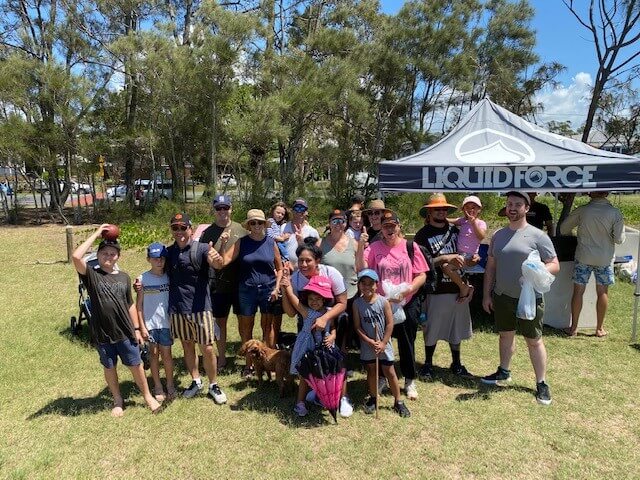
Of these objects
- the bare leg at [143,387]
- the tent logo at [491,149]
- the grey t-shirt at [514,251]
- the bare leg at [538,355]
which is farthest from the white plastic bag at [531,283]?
the bare leg at [143,387]

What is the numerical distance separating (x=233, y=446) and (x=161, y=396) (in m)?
0.98

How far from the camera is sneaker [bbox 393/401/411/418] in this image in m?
3.69

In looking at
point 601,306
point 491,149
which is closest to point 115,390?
point 491,149

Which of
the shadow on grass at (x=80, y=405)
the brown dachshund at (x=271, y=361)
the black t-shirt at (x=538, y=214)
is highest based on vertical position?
the black t-shirt at (x=538, y=214)

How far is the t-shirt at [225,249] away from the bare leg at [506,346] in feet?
7.98

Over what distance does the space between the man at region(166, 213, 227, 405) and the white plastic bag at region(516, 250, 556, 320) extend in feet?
7.91

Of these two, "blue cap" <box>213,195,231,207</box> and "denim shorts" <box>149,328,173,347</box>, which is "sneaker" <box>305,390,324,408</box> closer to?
"denim shorts" <box>149,328,173,347</box>

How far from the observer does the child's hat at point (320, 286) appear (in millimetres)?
3518

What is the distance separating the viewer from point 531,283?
3.67m

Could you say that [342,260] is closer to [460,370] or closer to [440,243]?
[440,243]

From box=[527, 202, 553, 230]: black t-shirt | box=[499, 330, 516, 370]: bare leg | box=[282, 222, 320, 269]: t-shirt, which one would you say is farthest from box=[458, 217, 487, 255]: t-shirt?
box=[527, 202, 553, 230]: black t-shirt

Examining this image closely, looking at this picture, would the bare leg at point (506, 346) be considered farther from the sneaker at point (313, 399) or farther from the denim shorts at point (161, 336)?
the denim shorts at point (161, 336)

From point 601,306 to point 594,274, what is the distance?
14.4 inches

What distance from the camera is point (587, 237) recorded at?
17.3 feet
